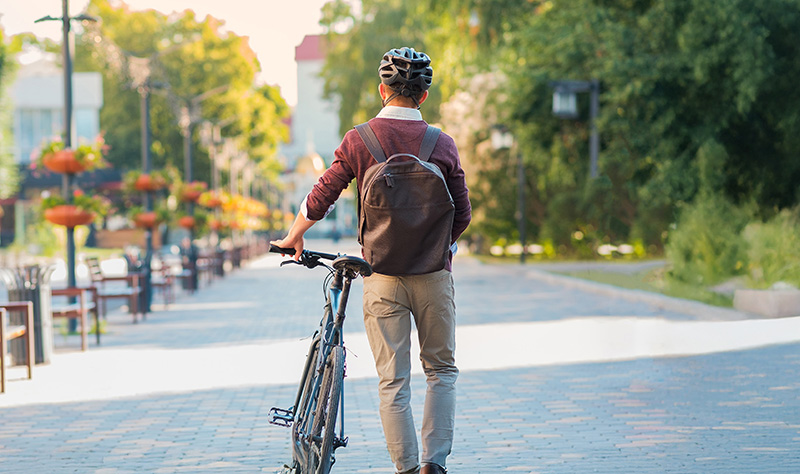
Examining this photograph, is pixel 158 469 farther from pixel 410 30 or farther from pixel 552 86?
pixel 410 30

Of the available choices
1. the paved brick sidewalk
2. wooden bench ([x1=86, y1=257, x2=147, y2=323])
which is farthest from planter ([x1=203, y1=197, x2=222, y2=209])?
the paved brick sidewalk

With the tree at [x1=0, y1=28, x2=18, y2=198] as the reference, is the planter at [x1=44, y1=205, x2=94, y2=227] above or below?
below

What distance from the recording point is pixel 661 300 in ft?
57.5

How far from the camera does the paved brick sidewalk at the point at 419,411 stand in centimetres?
613

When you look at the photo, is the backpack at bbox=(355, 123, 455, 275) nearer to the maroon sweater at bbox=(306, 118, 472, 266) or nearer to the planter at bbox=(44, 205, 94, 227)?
the maroon sweater at bbox=(306, 118, 472, 266)

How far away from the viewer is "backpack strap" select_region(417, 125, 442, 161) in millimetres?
4656

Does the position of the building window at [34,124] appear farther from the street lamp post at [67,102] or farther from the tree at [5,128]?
the street lamp post at [67,102]

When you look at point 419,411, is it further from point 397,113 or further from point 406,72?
point 406,72

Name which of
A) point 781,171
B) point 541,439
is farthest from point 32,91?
point 541,439

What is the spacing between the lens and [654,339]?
41.4 feet

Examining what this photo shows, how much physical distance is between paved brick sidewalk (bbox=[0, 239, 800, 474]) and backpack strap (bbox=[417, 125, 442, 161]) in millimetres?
1925

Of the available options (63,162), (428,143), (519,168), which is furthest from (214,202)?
→ (428,143)

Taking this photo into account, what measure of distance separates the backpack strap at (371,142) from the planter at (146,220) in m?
18.8

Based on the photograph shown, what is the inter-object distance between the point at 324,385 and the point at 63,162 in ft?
36.4
